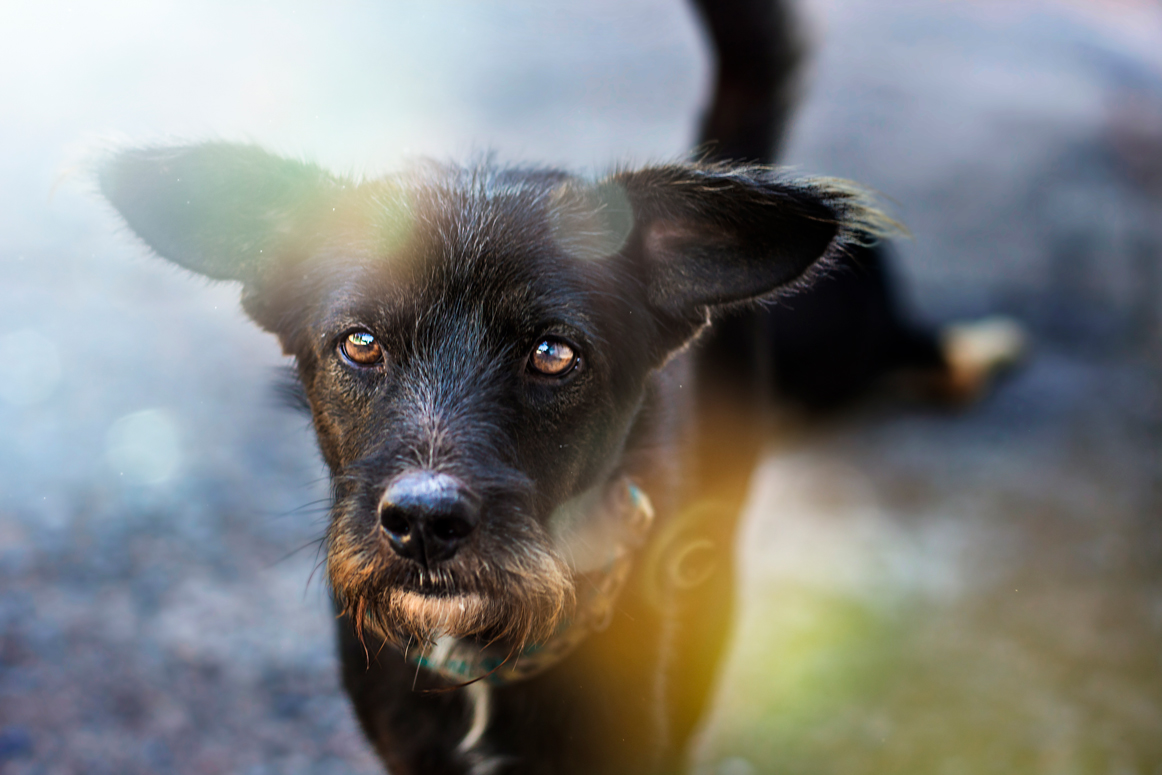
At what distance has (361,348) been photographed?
161 cm

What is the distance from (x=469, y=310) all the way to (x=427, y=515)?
0.46m

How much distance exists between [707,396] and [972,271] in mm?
4224

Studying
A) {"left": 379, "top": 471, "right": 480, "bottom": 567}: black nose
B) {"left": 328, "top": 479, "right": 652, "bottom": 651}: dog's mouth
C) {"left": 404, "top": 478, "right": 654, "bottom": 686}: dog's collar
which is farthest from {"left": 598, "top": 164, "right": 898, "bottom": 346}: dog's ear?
{"left": 379, "top": 471, "right": 480, "bottom": 567}: black nose

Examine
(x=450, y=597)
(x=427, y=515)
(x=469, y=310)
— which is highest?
(x=469, y=310)

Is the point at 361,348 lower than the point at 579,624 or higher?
higher

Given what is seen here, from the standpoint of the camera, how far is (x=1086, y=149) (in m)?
5.69

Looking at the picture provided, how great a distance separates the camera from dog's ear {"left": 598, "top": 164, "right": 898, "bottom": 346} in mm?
1506

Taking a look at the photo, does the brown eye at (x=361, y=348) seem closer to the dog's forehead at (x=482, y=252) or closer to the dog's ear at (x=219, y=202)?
the dog's forehead at (x=482, y=252)

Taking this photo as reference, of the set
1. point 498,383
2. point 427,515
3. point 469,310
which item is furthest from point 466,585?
point 469,310

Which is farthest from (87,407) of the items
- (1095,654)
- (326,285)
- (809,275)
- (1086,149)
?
(1086,149)

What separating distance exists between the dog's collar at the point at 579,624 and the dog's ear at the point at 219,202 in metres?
0.90

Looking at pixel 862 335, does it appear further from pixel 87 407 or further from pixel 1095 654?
pixel 87 407

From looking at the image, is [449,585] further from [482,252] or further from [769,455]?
[769,455]

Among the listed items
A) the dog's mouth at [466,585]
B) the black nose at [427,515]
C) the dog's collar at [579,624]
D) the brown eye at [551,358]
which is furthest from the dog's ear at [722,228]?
the black nose at [427,515]
